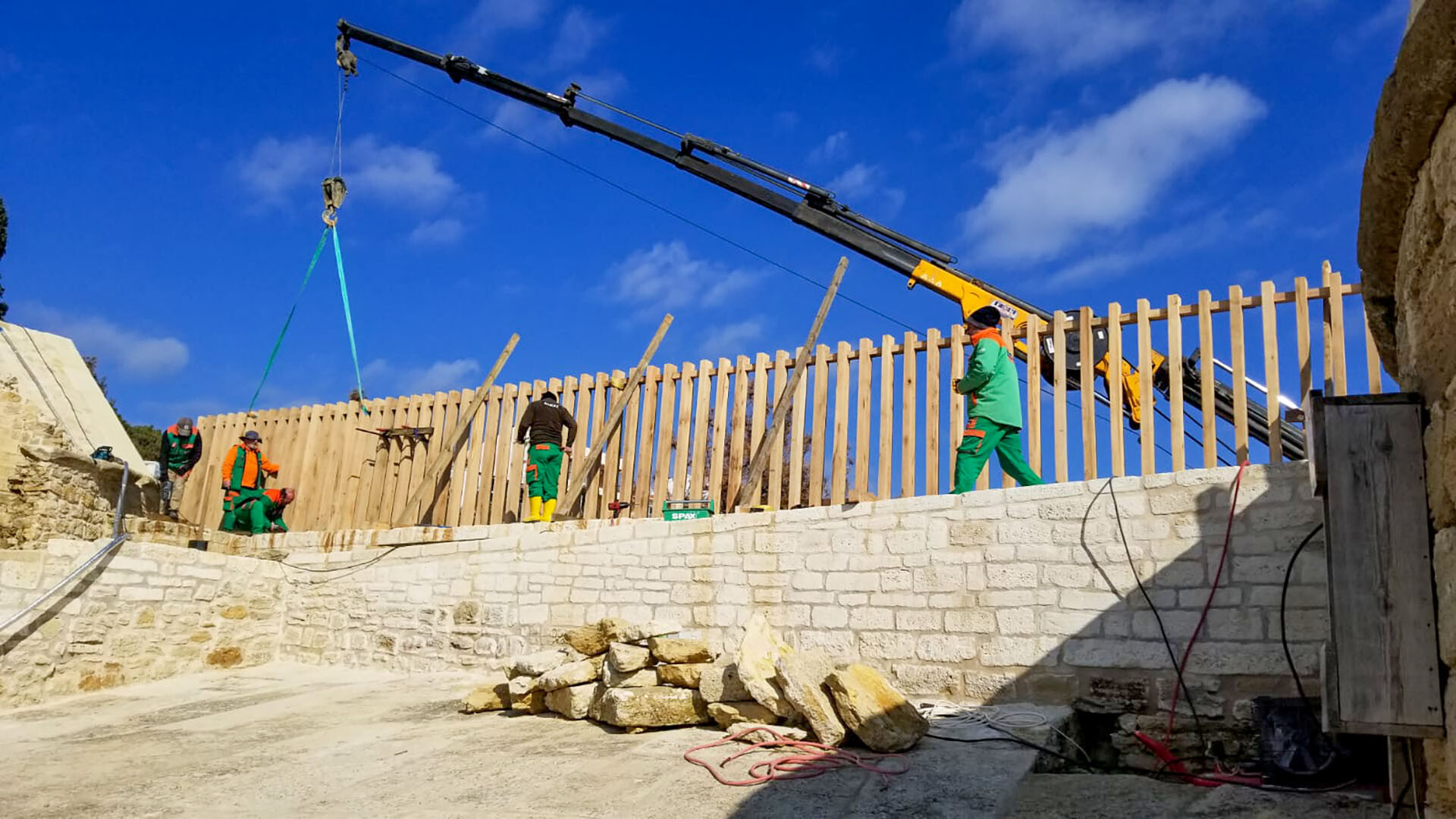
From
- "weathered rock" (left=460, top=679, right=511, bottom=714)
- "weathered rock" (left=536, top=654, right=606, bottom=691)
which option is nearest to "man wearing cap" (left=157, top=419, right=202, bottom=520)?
"weathered rock" (left=460, top=679, right=511, bottom=714)

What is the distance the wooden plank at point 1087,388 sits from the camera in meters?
6.58

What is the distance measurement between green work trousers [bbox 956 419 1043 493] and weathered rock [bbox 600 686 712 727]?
89.5 inches

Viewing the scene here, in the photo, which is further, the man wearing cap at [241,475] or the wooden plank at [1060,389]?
the man wearing cap at [241,475]

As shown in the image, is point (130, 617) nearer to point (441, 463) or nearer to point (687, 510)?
point (441, 463)

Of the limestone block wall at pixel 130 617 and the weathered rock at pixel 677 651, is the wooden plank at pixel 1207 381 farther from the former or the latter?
the limestone block wall at pixel 130 617

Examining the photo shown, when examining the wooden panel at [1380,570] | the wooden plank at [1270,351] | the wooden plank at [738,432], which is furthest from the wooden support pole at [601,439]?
the wooden panel at [1380,570]

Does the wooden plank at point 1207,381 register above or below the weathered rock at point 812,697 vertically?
above

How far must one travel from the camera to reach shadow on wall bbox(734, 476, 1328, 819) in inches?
211

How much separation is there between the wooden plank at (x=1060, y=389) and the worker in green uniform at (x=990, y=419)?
211 mm

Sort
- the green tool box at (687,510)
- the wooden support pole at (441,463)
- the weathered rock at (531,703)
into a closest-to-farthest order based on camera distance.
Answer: the weathered rock at (531,703) < the green tool box at (687,510) < the wooden support pole at (441,463)

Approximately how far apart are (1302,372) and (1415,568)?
385cm

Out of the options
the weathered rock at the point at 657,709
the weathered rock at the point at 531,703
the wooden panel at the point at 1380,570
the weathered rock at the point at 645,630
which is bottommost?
Result: the weathered rock at the point at 531,703

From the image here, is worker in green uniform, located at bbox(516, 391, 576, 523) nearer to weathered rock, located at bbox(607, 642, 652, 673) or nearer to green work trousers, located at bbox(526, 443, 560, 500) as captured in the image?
green work trousers, located at bbox(526, 443, 560, 500)

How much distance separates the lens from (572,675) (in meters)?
6.82
